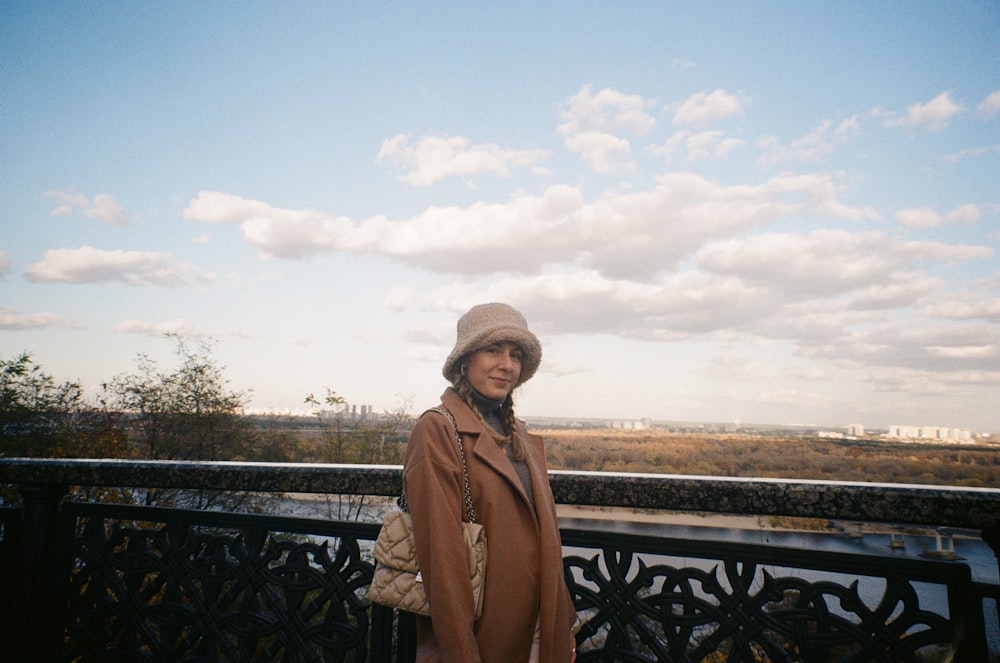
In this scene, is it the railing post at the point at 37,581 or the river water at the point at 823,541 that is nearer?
the river water at the point at 823,541

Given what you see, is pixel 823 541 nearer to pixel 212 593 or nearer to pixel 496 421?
pixel 496 421

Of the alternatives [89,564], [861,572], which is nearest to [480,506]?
[861,572]

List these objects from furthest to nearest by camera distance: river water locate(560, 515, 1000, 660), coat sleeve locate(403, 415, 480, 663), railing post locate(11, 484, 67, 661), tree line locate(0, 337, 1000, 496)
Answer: tree line locate(0, 337, 1000, 496)
railing post locate(11, 484, 67, 661)
river water locate(560, 515, 1000, 660)
coat sleeve locate(403, 415, 480, 663)

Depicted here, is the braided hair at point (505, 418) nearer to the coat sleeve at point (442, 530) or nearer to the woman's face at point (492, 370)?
the woman's face at point (492, 370)

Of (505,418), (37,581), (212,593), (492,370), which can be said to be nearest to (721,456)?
(505,418)

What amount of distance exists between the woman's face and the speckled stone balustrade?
335mm

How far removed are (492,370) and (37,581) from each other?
2.03m

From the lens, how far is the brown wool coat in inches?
52.6

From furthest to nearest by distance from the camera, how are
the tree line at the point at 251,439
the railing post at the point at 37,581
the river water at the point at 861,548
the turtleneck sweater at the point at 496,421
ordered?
the tree line at the point at 251,439, the railing post at the point at 37,581, the turtleneck sweater at the point at 496,421, the river water at the point at 861,548

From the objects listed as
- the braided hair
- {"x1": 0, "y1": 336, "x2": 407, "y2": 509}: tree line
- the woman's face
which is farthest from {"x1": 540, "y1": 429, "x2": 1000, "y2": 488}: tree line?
the woman's face

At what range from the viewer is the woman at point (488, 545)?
4.40 ft

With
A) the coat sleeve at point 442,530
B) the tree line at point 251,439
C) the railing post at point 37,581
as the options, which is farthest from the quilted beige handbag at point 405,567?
the tree line at point 251,439

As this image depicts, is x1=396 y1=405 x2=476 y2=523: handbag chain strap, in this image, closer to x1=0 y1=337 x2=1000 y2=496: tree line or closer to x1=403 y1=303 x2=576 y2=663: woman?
x1=403 y1=303 x2=576 y2=663: woman

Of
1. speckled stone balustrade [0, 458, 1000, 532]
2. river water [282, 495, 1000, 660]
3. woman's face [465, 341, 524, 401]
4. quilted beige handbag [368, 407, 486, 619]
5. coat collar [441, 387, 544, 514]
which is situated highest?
woman's face [465, 341, 524, 401]
